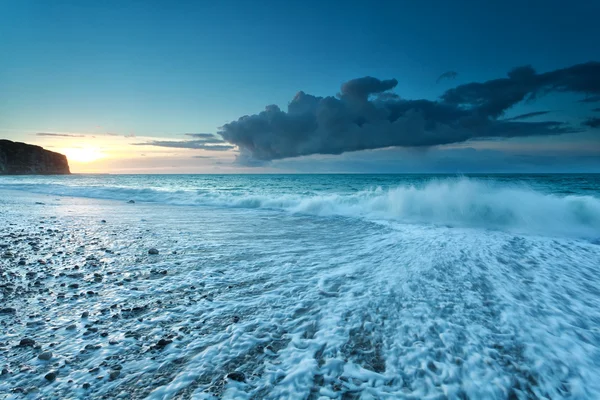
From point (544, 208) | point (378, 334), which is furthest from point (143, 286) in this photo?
point (544, 208)

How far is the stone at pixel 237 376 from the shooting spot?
2.72 m

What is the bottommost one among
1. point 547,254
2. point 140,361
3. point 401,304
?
point 547,254

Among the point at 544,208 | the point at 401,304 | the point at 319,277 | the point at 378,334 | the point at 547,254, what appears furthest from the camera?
the point at 544,208

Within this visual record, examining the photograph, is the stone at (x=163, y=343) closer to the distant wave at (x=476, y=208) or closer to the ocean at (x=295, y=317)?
the ocean at (x=295, y=317)

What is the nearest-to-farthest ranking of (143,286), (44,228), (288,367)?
(288,367)
(143,286)
(44,228)

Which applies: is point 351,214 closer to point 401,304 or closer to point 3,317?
point 401,304

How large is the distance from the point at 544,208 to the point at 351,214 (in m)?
8.97

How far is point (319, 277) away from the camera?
5.65 meters

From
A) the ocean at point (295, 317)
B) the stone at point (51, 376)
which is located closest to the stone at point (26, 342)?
the ocean at point (295, 317)

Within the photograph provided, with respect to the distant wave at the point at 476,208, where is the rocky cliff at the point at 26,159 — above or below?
above

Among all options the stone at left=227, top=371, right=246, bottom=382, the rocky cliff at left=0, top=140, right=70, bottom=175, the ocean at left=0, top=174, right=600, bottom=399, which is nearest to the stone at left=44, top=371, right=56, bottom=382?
the ocean at left=0, top=174, right=600, bottom=399

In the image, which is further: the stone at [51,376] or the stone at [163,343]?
the stone at [163,343]

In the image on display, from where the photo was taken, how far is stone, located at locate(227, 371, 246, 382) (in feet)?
8.93

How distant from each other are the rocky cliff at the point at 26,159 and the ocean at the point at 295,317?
5364 inches
